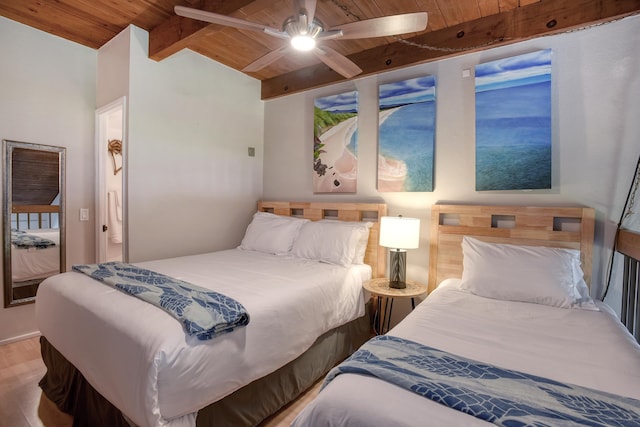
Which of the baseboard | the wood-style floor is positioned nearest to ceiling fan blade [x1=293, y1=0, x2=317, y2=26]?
the wood-style floor

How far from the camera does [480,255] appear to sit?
6.66 ft

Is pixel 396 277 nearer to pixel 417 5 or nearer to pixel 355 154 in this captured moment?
pixel 355 154

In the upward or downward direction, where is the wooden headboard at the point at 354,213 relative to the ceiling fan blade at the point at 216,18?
downward

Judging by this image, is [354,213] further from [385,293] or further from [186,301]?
[186,301]

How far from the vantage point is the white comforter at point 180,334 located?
3.88ft

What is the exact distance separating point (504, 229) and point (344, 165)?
1.48m

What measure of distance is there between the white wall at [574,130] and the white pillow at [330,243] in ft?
1.58

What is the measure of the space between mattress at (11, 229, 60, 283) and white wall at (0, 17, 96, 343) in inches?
4.1

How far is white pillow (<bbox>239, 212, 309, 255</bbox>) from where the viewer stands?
2.89m

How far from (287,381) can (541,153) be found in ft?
7.36

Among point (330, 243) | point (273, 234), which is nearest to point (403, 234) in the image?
A: point (330, 243)

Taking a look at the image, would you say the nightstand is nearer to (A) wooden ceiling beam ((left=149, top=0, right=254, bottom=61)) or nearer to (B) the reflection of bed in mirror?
(A) wooden ceiling beam ((left=149, top=0, right=254, bottom=61))

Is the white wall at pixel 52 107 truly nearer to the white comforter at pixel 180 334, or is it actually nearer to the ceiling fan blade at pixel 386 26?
the white comforter at pixel 180 334

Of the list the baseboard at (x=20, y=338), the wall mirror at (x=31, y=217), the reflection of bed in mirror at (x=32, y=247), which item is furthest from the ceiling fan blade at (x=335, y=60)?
the baseboard at (x=20, y=338)
